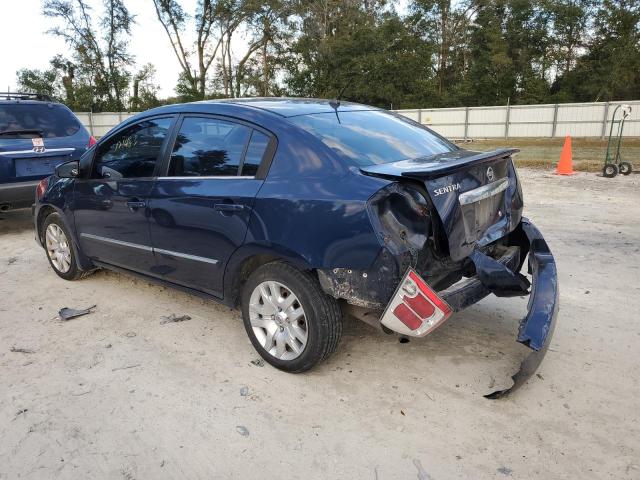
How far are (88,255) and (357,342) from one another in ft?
8.61

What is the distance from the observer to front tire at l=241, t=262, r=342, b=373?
9.67 ft

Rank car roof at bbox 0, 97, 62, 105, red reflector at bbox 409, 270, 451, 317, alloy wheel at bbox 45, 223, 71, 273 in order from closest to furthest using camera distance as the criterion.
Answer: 1. red reflector at bbox 409, 270, 451, 317
2. alloy wheel at bbox 45, 223, 71, 273
3. car roof at bbox 0, 97, 62, 105

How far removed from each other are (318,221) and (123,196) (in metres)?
1.95

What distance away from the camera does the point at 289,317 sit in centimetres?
310

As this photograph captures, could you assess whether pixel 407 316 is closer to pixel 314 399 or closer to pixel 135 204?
pixel 314 399

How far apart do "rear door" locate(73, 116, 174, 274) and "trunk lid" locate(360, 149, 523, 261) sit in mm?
1849

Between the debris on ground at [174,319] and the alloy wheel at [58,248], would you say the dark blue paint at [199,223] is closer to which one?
the debris on ground at [174,319]

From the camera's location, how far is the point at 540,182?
10.9 metres

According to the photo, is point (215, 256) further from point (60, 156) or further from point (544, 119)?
point (544, 119)

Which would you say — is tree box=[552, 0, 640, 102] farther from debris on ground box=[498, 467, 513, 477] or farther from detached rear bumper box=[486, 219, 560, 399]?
debris on ground box=[498, 467, 513, 477]

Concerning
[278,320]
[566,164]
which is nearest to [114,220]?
[278,320]

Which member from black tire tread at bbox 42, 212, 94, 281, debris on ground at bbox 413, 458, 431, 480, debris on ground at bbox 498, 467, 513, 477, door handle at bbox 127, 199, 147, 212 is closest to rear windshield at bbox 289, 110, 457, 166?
door handle at bbox 127, 199, 147, 212

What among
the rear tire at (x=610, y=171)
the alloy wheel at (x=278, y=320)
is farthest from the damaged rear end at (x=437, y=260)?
the rear tire at (x=610, y=171)

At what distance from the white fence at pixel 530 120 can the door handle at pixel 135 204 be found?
25143mm
